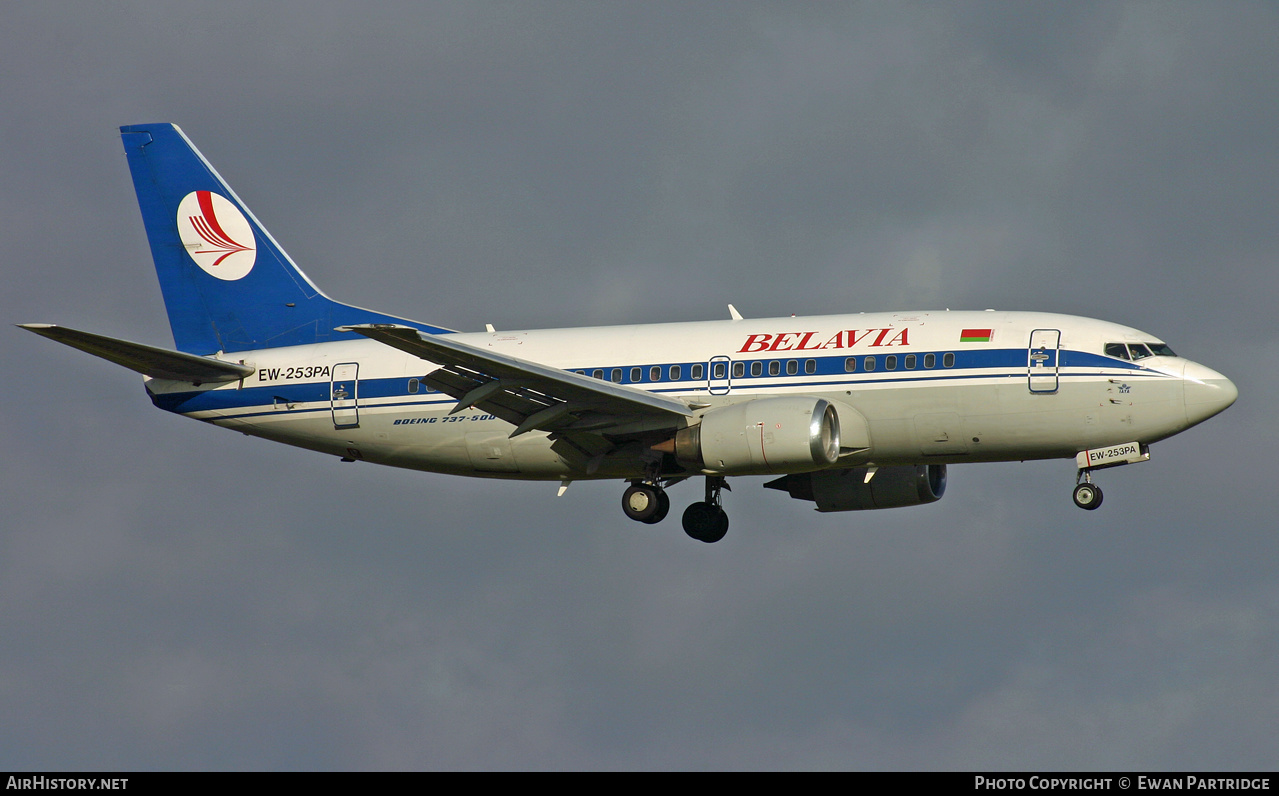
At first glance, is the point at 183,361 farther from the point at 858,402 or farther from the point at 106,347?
the point at 858,402

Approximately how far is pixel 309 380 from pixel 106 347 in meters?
5.94

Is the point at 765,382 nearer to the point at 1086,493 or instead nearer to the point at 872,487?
the point at 872,487

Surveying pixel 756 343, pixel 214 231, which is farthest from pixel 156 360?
pixel 756 343

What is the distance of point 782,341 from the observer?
45344mm

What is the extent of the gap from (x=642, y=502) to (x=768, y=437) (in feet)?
A: 19.4

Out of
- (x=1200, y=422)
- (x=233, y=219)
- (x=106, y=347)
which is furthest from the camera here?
(x=233, y=219)

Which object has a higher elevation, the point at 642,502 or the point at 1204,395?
the point at 1204,395

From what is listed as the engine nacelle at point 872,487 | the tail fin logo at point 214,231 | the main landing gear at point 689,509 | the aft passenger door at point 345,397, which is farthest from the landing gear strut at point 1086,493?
the tail fin logo at point 214,231

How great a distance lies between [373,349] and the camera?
162ft

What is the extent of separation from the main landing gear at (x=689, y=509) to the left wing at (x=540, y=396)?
272cm

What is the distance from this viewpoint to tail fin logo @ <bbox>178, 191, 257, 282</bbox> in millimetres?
53438
